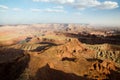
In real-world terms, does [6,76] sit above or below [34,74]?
below

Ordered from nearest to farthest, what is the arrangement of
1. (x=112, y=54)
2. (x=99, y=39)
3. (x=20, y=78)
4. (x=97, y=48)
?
(x=20, y=78) → (x=112, y=54) → (x=97, y=48) → (x=99, y=39)

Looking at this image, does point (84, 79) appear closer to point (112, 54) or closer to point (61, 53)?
point (61, 53)

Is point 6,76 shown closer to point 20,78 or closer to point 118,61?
point 20,78

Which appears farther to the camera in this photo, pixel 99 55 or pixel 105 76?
pixel 99 55

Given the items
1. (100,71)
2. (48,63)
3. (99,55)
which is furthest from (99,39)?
(48,63)

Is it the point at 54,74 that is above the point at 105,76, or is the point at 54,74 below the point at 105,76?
above

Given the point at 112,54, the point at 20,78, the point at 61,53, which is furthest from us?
the point at 112,54

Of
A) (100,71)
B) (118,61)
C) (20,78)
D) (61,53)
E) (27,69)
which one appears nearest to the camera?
(20,78)

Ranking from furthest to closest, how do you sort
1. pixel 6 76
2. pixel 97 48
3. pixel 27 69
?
1. pixel 97 48
2. pixel 6 76
3. pixel 27 69

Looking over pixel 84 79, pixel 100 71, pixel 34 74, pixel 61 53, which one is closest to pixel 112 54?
pixel 61 53
